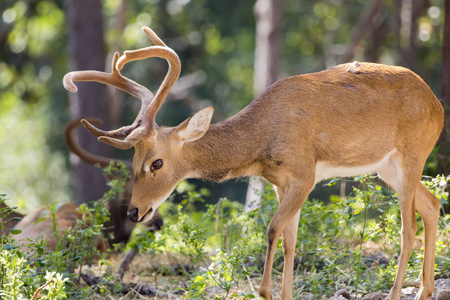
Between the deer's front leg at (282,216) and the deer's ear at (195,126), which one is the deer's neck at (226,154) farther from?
the deer's front leg at (282,216)

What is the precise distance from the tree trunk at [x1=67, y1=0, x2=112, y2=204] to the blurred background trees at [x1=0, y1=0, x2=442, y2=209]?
415 cm

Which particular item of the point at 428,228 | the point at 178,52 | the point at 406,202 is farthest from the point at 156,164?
the point at 178,52

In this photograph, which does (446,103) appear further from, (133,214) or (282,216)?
(133,214)

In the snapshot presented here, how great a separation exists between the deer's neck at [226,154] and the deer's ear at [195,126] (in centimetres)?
10

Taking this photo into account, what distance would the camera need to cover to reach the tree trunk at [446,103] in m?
8.39

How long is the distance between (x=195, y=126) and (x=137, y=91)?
811 mm

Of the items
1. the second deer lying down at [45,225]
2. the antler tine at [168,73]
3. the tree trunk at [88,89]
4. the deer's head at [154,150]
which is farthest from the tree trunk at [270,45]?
the deer's head at [154,150]

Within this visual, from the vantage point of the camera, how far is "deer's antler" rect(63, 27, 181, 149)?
561 cm

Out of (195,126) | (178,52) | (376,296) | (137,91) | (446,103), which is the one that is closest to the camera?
(195,126)

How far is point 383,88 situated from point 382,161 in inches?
25.7

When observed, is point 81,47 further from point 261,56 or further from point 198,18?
point 198,18

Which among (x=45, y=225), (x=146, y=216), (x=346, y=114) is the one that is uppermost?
(x=346, y=114)

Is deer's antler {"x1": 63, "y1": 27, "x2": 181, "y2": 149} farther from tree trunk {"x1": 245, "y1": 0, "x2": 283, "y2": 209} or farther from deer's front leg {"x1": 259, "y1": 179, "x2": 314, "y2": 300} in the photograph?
tree trunk {"x1": 245, "y1": 0, "x2": 283, "y2": 209}

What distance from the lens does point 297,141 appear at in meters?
5.86
